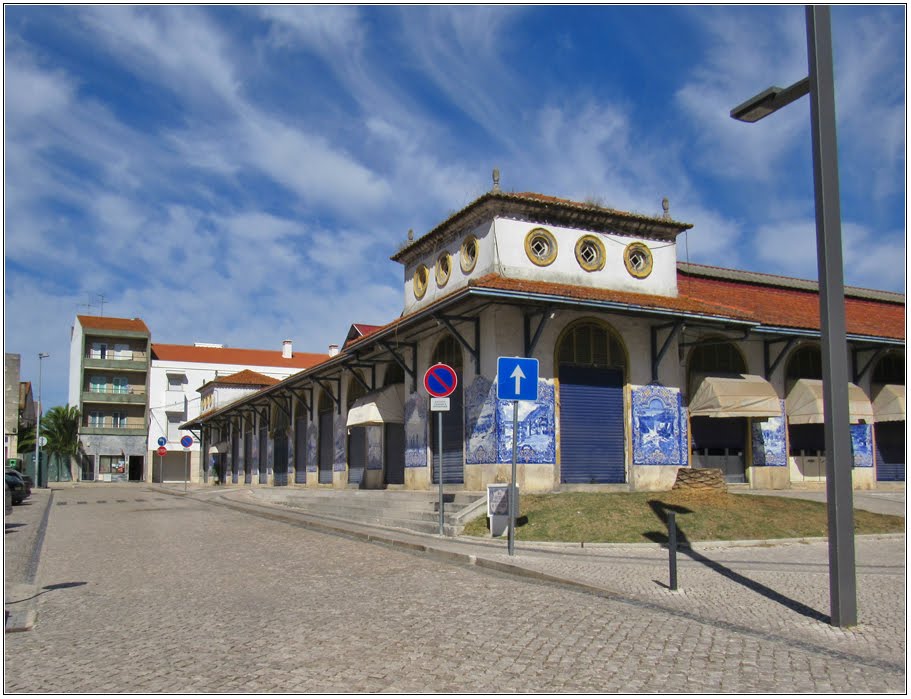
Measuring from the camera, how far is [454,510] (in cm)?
1595

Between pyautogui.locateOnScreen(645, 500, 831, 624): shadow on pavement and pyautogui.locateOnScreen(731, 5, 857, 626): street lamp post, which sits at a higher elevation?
pyautogui.locateOnScreen(731, 5, 857, 626): street lamp post

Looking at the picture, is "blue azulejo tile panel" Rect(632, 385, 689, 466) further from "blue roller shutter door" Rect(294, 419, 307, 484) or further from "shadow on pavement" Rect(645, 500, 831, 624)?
"blue roller shutter door" Rect(294, 419, 307, 484)

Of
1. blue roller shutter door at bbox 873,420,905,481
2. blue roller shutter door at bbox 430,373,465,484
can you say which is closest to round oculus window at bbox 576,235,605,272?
blue roller shutter door at bbox 430,373,465,484

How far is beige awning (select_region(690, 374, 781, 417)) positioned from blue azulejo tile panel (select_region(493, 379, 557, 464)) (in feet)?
15.6

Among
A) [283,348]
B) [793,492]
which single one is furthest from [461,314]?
[283,348]

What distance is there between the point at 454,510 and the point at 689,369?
8.67 meters

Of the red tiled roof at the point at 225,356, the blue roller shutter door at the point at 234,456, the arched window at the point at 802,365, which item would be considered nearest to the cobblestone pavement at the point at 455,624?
the arched window at the point at 802,365

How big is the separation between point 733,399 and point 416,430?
27.2ft

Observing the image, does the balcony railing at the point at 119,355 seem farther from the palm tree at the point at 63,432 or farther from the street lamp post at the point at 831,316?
the street lamp post at the point at 831,316

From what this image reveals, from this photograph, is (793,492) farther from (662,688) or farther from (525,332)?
(662,688)

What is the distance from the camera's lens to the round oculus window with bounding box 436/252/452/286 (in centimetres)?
2155

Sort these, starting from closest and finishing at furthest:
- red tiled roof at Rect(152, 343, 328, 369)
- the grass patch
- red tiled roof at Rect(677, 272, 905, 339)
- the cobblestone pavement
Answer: the cobblestone pavement, the grass patch, red tiled roof at Rect(677, 272, 905, 339), red tiled roof at Rect(152, 343, 328, 369)

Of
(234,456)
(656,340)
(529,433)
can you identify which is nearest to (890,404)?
(656,340)

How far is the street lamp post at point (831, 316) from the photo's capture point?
683 centimetres
